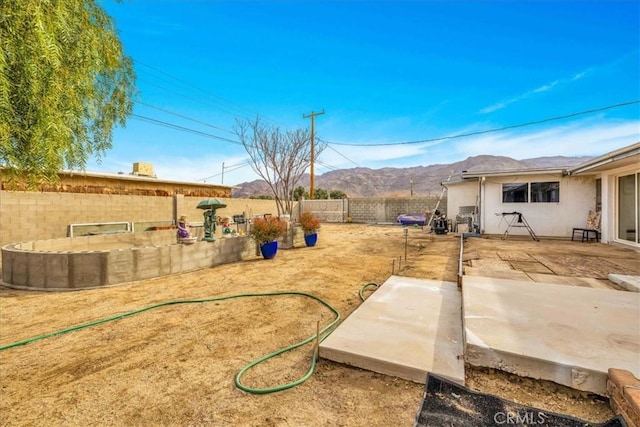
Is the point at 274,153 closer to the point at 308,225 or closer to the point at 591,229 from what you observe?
the point at 308,225

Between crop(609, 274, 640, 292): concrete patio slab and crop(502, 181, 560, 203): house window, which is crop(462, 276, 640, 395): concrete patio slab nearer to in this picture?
crop(609, 274, 640, 292): concrete patio slab

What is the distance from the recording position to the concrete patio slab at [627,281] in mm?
3798

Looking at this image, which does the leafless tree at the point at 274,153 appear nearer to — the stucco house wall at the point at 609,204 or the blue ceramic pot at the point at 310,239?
the blue ceramic pot at the point at 310,239

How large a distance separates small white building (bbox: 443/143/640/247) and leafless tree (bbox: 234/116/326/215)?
7.57 meters

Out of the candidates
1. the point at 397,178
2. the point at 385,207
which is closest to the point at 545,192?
the point at 385,207

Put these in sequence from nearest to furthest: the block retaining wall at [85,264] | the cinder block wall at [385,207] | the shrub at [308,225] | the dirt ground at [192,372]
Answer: the dirt ground at [192,372] < the block retaining wall at [85,264] < the shrub at [308,225] < the cinder block wall at [385,207]

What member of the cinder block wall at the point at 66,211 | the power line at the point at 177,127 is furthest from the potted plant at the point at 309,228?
the power line at the point at 177,127

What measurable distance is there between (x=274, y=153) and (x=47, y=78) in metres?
10.9

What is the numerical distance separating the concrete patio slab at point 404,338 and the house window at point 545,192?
9.29m

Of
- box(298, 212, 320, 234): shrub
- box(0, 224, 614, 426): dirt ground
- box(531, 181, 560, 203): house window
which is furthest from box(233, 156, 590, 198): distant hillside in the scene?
box(0, 224, 614, 426): dirt ground

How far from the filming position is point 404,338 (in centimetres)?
269

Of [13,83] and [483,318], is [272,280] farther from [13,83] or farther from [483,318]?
[13,83]

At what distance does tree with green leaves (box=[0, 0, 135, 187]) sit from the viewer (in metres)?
1.97

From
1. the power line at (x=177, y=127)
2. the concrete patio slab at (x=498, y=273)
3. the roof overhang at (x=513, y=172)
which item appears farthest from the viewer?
the power line at (x=177, y=127)
